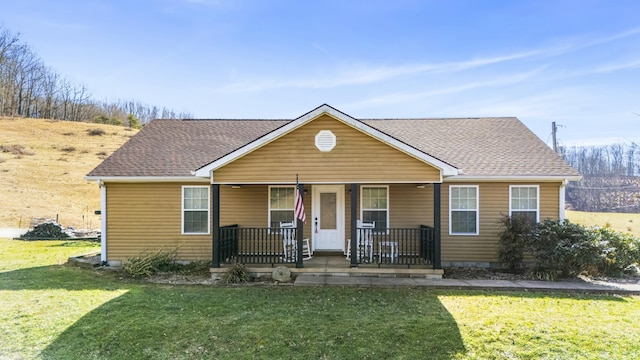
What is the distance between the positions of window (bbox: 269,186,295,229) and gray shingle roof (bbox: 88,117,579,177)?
2.37m

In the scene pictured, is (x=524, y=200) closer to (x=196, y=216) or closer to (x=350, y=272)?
(x=350, y=272)

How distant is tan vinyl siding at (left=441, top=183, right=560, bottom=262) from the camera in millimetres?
11062

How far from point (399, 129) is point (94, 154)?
41.4m

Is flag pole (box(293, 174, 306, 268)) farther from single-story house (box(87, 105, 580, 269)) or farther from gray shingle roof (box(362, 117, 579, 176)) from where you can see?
gray shingle roof (box(362, 117, 579, 176))

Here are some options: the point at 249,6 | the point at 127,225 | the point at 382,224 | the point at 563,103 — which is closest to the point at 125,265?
the point at 127,225

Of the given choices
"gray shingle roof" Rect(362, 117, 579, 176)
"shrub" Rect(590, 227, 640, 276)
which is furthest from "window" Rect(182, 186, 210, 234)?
"shrub" Rect(590, 227, 640, 276)

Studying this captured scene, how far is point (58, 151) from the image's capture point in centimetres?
4231

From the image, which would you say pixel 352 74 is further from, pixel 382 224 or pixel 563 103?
pixel 563 103

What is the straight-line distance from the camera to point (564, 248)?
30.4ft

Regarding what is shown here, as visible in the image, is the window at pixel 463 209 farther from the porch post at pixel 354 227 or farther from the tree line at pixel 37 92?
the tree line at pixel 37 92

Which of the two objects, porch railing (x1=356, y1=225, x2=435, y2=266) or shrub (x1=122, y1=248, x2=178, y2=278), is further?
shrub (x1=122, y1=248, x2=178, y2=278)

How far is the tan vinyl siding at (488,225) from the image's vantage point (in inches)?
436

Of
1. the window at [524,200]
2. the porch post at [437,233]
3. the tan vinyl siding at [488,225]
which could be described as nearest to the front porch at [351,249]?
the porch post at [437,233]

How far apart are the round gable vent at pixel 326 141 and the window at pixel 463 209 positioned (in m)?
4.21
